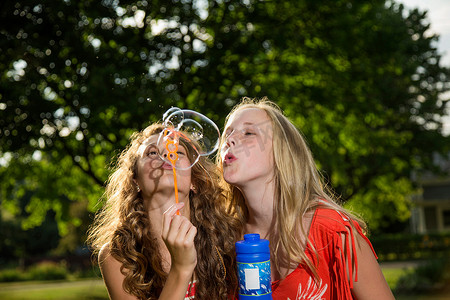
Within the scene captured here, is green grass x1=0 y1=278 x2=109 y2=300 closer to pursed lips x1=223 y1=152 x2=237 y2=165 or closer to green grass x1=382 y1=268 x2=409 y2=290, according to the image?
green grass x1=382 y1=268 x2=409 y2=290

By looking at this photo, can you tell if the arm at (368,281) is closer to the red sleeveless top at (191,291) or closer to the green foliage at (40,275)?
the red sleeveless top at (191,291)

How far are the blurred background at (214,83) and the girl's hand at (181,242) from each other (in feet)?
4.57

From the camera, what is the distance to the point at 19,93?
6348 mm

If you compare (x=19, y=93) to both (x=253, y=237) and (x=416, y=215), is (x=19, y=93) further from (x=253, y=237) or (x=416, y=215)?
(x=416, y=215)

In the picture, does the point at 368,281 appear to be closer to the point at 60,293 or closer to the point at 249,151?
the point at 249,151

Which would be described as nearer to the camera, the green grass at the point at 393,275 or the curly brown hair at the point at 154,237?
the curly brown hair at the point at 154,237

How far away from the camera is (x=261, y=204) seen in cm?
256

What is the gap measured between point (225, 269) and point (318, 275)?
57 centimetres

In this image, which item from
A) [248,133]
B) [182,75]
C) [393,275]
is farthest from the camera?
[393,275]

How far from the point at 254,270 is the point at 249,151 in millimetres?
717

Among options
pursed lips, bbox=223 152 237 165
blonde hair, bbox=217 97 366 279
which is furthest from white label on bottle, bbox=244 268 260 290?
pursed lips, bbox=223 152 237 165

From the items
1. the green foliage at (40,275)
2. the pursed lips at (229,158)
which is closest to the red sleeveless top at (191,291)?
the pursed lips at (229,158)

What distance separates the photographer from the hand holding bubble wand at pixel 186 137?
2528mm

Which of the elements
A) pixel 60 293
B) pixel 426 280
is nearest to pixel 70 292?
pixel 60 293
